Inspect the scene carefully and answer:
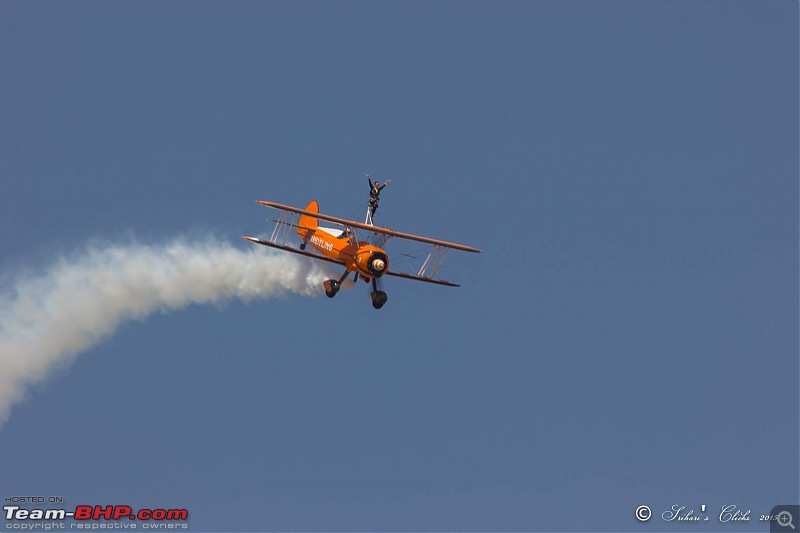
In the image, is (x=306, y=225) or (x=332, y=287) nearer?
Answer: (x=332, y=287)

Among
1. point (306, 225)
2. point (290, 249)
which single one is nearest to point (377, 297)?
point (290, 249)

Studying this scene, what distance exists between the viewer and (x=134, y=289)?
86375 mm

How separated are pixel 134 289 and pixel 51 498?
38.6 ft

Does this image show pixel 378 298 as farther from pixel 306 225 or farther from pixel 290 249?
pixel 306 225

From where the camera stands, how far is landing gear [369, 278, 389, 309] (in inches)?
3135

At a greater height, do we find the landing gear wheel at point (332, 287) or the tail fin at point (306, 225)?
the tail fin at point (306, 225)

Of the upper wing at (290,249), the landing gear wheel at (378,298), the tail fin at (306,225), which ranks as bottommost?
the landing gear wheel at (378,298)

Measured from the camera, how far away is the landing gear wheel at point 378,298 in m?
79.6

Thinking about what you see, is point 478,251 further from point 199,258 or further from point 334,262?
point 199,258

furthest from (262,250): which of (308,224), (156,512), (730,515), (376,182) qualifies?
(730,515)

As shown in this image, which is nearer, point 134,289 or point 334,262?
point 334,262

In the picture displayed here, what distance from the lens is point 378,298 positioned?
261 ft

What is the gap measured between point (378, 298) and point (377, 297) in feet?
0.17

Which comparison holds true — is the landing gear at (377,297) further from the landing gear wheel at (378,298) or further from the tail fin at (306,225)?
the tail fin at (306,225)
